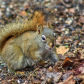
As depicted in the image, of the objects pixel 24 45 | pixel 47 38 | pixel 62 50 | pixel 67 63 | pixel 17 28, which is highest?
pixel 17 28

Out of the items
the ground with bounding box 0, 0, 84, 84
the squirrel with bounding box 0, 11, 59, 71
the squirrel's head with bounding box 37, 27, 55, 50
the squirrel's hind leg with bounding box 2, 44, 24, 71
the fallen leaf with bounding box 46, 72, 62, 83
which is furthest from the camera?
the squirrel's hind leg with bounding box 2, 44, 24, 71

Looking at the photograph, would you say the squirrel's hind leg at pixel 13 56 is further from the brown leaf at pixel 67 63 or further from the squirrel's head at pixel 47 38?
the brown leaf at pixel 67 63

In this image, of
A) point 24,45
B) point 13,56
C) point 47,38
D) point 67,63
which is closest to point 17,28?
point 24,45

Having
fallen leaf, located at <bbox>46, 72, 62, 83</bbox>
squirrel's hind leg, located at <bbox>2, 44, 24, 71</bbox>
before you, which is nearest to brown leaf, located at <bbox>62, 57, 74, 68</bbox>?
fallen leaf, located at <bbox>46, 72, 62, 83</bbox>

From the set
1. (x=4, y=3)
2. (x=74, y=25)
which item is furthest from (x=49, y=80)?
(x=4, y=3)

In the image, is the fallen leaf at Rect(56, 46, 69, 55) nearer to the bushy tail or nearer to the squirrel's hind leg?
the bushy tail

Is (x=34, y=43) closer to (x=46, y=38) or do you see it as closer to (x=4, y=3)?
(x=46, y=38)

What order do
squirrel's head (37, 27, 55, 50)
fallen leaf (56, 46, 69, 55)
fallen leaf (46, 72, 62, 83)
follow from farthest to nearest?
fallen leaf (56, 46, 69, 55), squirrel's head (37, 27, 55, 50), fallen leaf (46, 72, 62, 83)

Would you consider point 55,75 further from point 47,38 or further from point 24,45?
point 24,45
